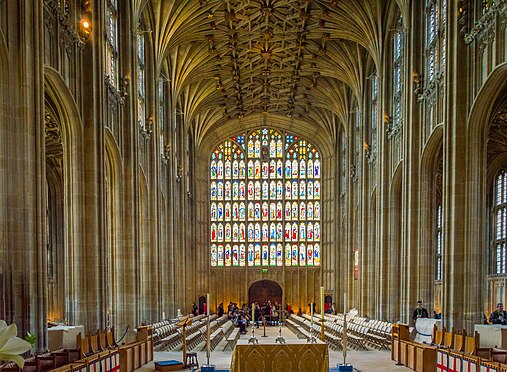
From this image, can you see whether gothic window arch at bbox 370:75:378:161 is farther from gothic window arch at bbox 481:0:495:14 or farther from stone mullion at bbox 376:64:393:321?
gothic window arch at bbox 481:0:495:14

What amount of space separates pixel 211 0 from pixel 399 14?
9954mm

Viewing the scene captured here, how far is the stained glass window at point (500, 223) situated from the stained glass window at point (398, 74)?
37.3 feet

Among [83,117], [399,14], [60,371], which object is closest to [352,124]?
[399,14]

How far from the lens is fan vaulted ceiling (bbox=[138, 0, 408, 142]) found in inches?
1255

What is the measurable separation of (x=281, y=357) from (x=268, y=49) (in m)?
29.1

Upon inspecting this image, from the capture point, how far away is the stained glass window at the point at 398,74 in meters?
28.4

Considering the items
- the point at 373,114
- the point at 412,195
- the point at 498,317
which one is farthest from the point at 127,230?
the point at 373,114

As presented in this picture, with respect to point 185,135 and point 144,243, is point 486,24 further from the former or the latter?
point 185,135

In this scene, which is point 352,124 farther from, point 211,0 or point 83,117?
point 83,117

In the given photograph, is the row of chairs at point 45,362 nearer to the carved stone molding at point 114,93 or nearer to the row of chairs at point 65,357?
the row of chairs at point 65,357

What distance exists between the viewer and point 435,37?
23109 mm

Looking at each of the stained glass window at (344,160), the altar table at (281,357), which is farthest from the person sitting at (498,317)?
the stained glass window at (344,160)

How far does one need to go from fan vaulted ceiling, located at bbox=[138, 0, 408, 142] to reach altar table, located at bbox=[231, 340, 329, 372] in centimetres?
1852

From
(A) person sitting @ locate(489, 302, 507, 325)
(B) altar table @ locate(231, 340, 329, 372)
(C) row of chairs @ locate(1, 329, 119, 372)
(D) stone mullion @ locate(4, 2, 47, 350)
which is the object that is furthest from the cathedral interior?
(B) altar table @ locate(231, 340, 329, 372)
